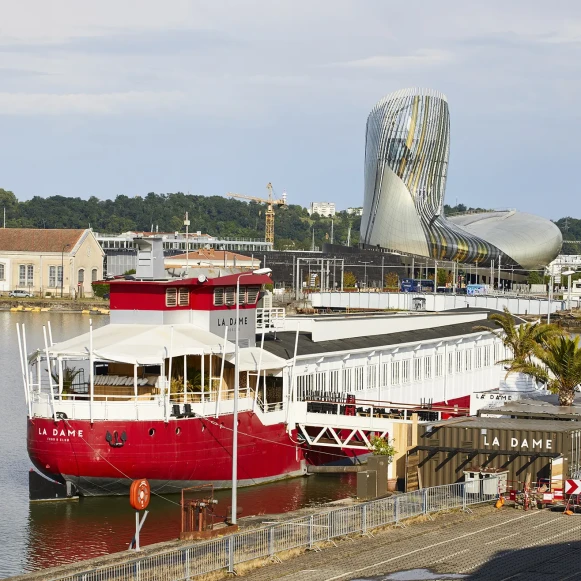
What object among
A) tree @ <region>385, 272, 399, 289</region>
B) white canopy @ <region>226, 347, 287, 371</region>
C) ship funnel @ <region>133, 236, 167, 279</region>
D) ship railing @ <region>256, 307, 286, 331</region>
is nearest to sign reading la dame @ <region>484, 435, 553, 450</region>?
white canopy @ <region>226, 347, 287, 371</region>

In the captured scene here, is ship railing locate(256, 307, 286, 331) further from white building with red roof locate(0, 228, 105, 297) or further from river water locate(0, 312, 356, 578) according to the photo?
white building with red roof locate(0, 228, 105, 297)

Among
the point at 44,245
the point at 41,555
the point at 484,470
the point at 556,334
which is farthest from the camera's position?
the point at 44,245

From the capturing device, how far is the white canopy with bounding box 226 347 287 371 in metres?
44.1

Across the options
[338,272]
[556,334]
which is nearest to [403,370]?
[556,334]

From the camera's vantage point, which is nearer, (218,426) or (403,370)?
(218,426)

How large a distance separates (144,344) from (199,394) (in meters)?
2.29

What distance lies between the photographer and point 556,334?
203ft

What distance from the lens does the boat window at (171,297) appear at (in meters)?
44.4

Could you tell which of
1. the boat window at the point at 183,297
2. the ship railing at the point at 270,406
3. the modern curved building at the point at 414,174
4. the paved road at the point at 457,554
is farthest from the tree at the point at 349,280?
the paved road at the point at 457,554

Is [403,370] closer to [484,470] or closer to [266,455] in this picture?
[266,455]

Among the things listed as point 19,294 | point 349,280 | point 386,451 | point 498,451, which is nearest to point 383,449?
point 386,451

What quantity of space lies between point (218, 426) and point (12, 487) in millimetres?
7637

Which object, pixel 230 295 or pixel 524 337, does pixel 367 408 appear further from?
pixel 524 337

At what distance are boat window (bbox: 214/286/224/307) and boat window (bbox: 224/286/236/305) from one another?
0.21m
